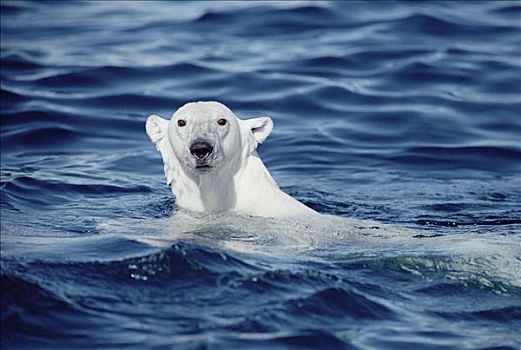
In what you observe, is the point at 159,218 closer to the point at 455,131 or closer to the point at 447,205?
the point at 447,205

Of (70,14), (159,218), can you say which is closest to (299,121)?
(159,218)

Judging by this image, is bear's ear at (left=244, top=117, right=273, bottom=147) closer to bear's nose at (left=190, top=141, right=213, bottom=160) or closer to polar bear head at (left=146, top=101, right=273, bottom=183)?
polar bear head at (left=146, top=101, right=273, bottom=183)

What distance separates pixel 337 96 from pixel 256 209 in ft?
18.2

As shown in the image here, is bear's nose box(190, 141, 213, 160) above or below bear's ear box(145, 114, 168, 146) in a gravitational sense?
below

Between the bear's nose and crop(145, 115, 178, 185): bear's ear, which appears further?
crop(145, 115, 178, 185): bear's ear

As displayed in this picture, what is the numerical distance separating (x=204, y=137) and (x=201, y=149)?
8 cm

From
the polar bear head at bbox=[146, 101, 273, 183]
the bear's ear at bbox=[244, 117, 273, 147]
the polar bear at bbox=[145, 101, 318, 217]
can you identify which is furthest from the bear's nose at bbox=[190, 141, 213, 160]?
the bear's ear at bbox=[244, 117, 273, 147]

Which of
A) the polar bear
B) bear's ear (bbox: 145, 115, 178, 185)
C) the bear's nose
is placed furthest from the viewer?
bear's ear (bbox: 145, 115, 178, 185)

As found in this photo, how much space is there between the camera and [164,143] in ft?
28.1

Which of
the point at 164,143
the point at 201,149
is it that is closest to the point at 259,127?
the point at 164,143

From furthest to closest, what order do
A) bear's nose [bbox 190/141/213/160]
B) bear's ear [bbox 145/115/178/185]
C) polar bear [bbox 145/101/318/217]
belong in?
bear's ear [bbox 145/115/178/185]
polar bear [bbox 145/101/318/217]
bear's nose [bbox 190/141/213/160]

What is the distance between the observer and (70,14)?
19.0m

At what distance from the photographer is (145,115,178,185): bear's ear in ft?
28.0

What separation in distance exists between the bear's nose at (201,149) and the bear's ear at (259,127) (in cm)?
66
